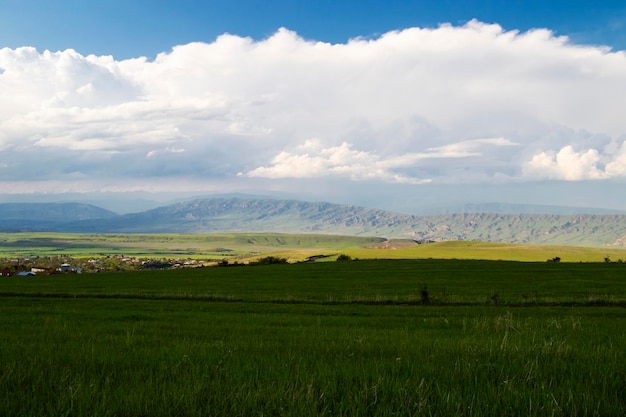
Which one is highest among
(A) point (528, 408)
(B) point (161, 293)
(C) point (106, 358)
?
(A) point (528, 408)

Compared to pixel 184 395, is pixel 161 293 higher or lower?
lower

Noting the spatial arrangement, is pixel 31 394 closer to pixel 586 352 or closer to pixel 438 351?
pixel 438 351

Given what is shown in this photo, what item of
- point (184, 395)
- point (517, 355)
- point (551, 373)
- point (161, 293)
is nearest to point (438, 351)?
point (517, 355)

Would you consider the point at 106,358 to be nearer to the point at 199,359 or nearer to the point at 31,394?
the point at 199,359

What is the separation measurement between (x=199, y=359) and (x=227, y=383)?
85.3 inches

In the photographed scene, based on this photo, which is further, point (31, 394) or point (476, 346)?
point (476, 346)

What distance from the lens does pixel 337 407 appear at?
16.3ft

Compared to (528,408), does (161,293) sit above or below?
below

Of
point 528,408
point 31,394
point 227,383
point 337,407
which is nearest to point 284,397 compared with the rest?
point 337,407

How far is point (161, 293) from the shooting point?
145 feet

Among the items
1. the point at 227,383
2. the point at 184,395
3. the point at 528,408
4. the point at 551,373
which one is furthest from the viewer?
the point at 551,373

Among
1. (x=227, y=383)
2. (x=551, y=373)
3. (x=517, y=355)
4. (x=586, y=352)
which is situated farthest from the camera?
(x=586, y=352)

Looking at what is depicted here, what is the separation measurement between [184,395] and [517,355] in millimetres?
5124

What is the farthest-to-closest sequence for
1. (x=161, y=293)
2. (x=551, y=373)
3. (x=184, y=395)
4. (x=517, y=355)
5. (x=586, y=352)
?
1. (x=161, y=293)
2. (x=586, y=352)
3. (x=517, y=355)
4. (x=551, y=373)
5. (x=184, y=395)
